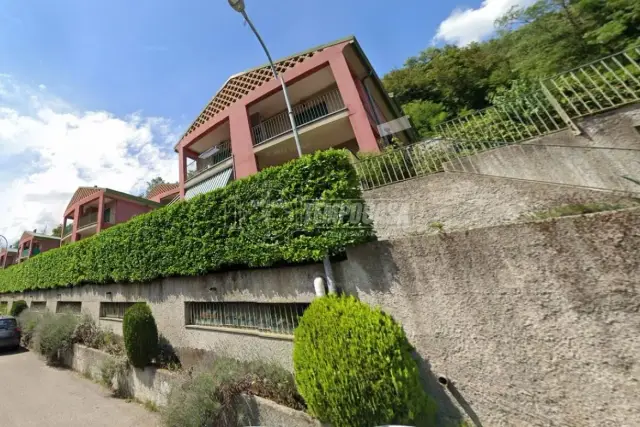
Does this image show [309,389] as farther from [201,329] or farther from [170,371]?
[170,371]

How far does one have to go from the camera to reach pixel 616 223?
223cm

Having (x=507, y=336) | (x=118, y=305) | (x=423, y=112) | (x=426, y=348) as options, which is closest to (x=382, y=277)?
(x=426, y=348)

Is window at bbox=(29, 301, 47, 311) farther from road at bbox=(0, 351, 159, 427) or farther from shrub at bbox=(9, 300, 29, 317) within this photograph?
road at bbox=(0, 351, 159, 427)

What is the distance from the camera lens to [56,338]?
9055 mm

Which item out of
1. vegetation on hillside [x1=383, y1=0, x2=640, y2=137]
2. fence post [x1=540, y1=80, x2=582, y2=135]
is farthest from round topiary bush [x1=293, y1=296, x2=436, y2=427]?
vegetation on hillside [x1=383, y1=0, x2=640, y2=137]

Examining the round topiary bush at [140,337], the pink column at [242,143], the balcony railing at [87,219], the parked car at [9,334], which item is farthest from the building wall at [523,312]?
the balcony railing at [87,219]

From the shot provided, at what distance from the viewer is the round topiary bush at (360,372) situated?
2824mm

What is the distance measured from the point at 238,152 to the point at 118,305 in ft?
25.4

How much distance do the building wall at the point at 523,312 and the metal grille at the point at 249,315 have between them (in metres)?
1.64

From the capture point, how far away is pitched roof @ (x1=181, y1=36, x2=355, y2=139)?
10773 mm

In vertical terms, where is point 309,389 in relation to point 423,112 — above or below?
below

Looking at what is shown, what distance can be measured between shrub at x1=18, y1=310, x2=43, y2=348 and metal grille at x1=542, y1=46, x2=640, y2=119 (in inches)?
767

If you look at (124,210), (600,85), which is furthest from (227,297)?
(124,210)

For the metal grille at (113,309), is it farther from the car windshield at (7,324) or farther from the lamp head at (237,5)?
the lamp head at (237,5)
